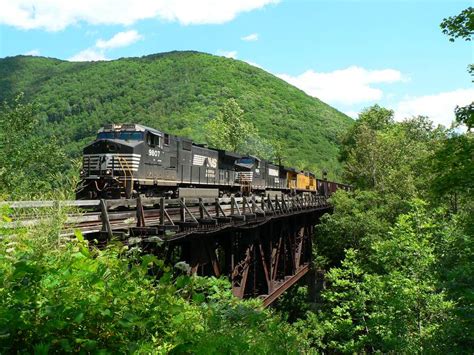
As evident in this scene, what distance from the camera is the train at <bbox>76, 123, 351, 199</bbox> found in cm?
1683

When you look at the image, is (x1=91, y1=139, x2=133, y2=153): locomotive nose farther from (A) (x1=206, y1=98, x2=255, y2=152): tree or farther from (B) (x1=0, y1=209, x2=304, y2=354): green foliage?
(A) (x1=206, y1=98, x2=255, y2=152): tree

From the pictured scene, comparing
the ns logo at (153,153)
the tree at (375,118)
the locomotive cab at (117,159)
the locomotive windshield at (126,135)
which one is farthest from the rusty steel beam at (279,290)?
the tree at (375,118)

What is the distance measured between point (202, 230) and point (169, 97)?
12387 centimetres

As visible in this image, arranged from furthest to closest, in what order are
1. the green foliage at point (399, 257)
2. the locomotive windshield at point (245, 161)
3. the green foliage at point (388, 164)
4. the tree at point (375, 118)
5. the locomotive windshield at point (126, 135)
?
1. the tree at point (375, 118)
2. the green foliage at point (388, 164)
3. the locomotive windshield at point (245, 161)
4. the locomotive windshield at point (126, 135)
5. the green foliage at point (399, 257)

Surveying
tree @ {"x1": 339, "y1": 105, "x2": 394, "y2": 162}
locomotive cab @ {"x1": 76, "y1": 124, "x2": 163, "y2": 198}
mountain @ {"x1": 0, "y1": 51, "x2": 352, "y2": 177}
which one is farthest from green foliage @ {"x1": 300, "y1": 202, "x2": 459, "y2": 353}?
mountain @ {"x1": 0, "y1": 51, "x2": 352, "y2": 177}

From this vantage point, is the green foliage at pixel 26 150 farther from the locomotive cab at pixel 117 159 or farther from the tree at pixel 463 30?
the tree at pixel 463 30

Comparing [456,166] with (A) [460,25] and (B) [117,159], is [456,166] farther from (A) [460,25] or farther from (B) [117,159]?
(B) [117,159]

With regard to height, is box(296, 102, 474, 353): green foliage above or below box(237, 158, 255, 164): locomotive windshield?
below

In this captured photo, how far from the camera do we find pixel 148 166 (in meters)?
18.3

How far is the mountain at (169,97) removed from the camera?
11294cm

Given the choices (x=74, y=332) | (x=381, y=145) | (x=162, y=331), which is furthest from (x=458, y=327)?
(x=381, y=145)

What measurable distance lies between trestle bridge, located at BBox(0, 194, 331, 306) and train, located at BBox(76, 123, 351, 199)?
1.65 metres

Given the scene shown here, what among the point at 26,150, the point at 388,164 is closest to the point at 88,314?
the point at 26,150

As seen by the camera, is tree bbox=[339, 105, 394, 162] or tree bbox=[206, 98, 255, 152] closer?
tree bbox=[206, 98, 255, 152]
